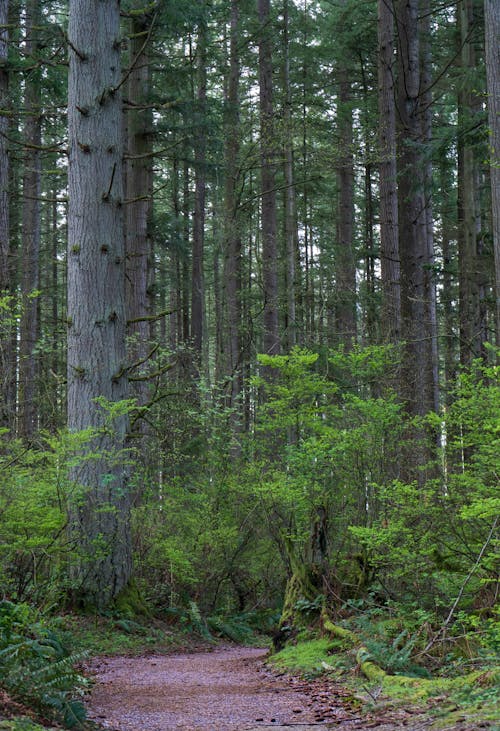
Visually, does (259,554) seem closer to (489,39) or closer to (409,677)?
(409,677)

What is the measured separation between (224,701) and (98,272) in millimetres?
5444

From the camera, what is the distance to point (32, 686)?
399 cm

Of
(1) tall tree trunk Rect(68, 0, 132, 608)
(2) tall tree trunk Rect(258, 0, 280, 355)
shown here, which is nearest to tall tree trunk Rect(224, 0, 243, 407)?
(2) tall tree trunk Rect(258, 0, 280, 355)

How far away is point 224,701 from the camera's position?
17.7 ft

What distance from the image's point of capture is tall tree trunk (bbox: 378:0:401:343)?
44.7ft

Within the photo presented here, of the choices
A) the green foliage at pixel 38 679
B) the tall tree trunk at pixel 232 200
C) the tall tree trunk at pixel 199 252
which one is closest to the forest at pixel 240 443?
the green foliage at pixel 38 679

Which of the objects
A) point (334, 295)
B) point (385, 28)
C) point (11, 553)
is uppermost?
point (385, 28)

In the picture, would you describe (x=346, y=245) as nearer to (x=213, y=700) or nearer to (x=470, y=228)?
(x=470, y=228)

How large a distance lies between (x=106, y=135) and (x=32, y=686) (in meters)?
7.04

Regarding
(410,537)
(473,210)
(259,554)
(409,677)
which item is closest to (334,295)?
(473,210)

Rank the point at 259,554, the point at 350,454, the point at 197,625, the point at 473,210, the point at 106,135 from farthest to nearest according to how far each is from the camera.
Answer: the point at 473,210, the point at 259,554, the point at 197,625, the point at 106,135, the point at 350,454

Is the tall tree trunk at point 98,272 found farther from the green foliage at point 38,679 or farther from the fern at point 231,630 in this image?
the green foliage at point 38,679

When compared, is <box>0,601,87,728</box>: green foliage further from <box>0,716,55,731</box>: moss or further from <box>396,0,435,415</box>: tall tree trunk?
<box>396,0,435,415</box>: tall tree trunk

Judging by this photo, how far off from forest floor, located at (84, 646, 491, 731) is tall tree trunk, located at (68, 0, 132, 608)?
1812mm
